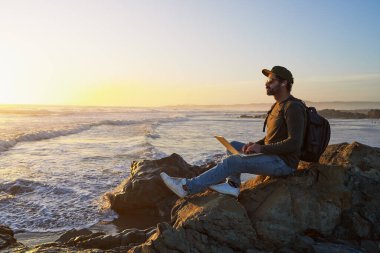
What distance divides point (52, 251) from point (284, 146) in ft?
12.0

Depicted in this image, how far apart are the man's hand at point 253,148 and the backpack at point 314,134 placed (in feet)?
2.38

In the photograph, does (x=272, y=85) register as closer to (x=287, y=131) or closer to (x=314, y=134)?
(x=287, y=131)

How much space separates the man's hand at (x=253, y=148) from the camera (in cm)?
548

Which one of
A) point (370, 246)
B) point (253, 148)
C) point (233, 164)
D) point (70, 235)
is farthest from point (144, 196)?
point (370, 246)

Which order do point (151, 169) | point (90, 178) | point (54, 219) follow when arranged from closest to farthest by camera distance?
point (54, 219), point (151, 169), point (90, 178)

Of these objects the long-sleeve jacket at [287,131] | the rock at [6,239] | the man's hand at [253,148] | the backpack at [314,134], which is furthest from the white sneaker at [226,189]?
the rock at [6,239]

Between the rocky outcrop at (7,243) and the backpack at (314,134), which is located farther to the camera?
the rocky outcrop at (7,243)

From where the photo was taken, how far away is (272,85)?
5617 mm

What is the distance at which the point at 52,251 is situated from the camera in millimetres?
5402

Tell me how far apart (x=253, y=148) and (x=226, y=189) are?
728 millimetres

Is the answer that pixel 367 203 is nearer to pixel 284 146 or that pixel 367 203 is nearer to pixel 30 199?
pixel 284 146

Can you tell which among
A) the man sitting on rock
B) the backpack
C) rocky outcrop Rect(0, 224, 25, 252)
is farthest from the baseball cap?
rocky outcrop Rect(0, 224, 25, 252)

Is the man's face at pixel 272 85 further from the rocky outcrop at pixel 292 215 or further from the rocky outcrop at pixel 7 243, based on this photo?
the rocky outcrop at pixel 7 243

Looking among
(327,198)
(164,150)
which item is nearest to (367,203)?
(327,198)
